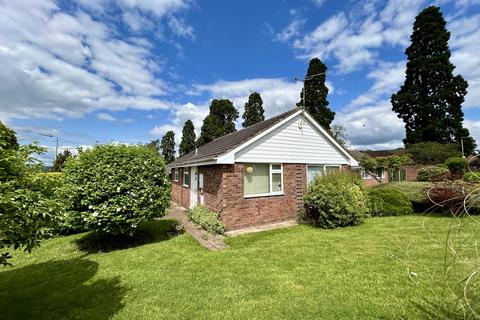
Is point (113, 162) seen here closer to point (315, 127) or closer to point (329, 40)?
point (315, 127)

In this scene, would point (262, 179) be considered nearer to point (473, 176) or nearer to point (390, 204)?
point (390, 204)

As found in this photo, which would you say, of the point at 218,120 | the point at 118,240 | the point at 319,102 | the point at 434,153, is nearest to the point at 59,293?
the point at 118,240

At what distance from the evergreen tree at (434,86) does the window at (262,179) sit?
3237cm

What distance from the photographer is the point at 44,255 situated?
7.74 meters

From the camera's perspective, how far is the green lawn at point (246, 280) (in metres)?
4.03

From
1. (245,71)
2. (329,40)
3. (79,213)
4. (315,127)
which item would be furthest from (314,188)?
(245,71)

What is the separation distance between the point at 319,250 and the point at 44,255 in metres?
8.34

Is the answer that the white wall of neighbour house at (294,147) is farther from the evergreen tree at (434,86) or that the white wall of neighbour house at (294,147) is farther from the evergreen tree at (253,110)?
the evergreen tree at (434,86)

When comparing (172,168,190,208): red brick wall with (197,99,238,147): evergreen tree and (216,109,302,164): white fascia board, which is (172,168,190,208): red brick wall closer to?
(216,109,302,164): white fascia board

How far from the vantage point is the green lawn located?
4027mm

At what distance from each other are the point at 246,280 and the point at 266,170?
21.1 ft

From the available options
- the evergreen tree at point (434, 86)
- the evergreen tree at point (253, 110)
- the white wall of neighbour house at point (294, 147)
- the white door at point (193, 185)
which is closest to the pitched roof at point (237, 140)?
the white wall of neighbour house at point (294, 147)

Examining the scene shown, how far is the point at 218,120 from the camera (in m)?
38.6

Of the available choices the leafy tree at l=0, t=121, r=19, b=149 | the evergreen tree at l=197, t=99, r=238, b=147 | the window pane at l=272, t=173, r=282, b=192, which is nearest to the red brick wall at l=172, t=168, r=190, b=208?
the window pane at l=272, t=173, r=282, b=192
